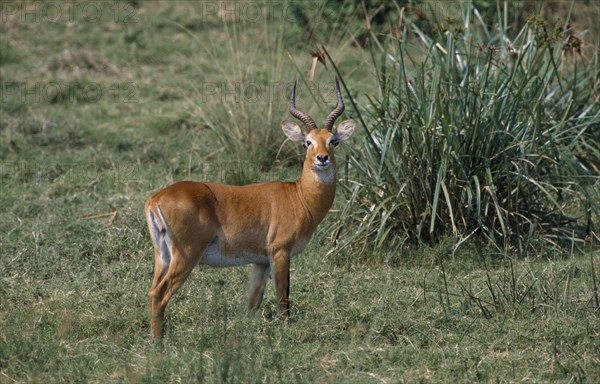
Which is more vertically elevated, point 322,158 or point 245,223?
point 322,158

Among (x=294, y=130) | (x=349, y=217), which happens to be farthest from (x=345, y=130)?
(x=349, y=217)

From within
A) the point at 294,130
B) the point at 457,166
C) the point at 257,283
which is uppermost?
the point at 294,130

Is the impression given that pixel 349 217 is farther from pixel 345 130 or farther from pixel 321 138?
pixel 321 138

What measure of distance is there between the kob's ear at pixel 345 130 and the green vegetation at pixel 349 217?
475 millimetres

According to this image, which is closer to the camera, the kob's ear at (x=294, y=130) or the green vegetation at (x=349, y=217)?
the green vegetation at (x=349, y=217)

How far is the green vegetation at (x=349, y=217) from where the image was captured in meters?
5.41

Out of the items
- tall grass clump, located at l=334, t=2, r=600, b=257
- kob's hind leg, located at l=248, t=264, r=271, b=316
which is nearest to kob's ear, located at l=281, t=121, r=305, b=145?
tall grass clump, located at l=334, t=2, r=600, b=257

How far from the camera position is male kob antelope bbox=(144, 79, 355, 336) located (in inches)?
229

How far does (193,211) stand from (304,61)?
15.6ft

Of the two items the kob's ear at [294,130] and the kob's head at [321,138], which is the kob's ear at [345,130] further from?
the kob's ear at [294,130]

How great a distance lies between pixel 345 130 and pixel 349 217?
1117mm

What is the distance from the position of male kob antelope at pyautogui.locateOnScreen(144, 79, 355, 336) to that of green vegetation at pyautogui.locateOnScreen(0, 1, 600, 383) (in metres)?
0.26

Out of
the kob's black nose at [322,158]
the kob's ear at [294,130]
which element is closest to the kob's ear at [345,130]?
the kob's ear at [294,130]

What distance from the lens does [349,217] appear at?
753 cm
